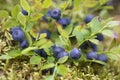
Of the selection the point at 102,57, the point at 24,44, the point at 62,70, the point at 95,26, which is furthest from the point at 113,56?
the point at 24,44

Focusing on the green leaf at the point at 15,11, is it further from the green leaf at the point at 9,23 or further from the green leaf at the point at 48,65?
the green leaf at the point at 48,65

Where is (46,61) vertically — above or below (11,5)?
below

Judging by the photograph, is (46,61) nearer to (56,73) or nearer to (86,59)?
(56,73)

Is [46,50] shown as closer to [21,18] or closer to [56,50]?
[56,50]

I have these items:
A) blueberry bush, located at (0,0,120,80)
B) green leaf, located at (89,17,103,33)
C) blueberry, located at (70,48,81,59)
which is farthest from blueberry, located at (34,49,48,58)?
green leaf, located at (89,17,103,33)

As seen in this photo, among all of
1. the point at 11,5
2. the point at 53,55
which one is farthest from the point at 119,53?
the point at 11,5

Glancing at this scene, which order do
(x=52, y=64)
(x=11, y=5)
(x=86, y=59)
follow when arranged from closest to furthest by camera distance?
(x=52, y=64)
(x=86, y=59)
(x=11, y=5)

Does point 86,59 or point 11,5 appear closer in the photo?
point 86,59

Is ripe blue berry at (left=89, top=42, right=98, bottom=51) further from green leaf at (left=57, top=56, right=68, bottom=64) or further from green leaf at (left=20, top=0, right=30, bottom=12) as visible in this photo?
green leaf at (left=20, top=0, right=30, bottom=12)
